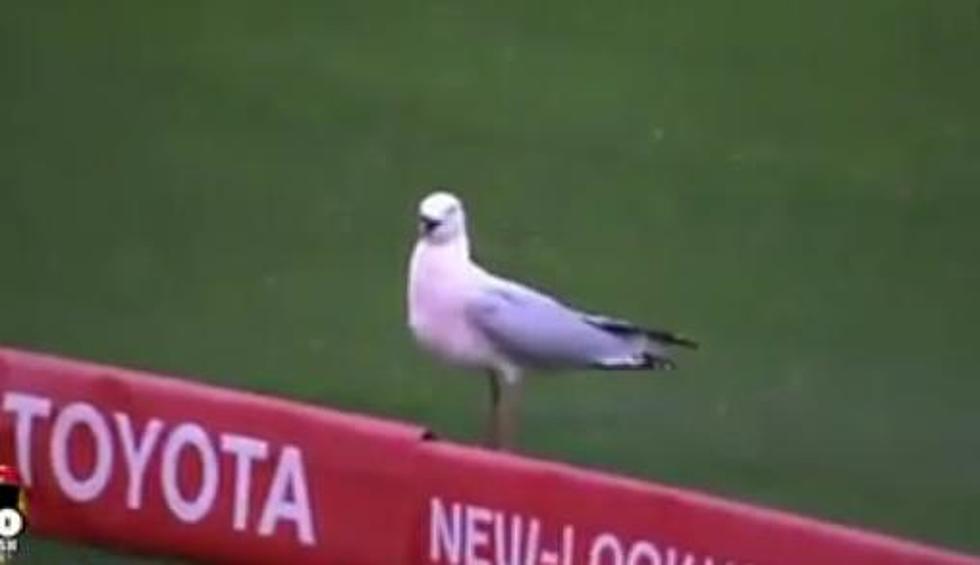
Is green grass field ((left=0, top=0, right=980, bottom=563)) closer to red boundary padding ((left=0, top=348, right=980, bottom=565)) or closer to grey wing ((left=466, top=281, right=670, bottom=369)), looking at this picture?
grey wing ((left=466, top=281, right=670, bottom=369))

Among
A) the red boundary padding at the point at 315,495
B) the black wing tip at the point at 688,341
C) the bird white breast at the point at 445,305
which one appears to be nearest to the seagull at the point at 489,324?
the bird white breast at the point at 445,305

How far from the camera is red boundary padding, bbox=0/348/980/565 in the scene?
3836mm

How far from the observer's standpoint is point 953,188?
6586 millimetres

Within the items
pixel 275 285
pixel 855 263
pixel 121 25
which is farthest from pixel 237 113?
pixel 855 263

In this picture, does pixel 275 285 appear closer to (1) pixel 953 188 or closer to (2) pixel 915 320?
(2) pixel 915 320

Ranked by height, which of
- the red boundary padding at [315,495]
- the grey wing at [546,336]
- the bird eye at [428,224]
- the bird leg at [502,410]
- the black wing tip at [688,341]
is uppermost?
the black wing tip at [688,341]

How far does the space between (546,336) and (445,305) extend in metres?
0.19

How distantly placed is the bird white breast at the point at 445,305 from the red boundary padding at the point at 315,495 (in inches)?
16.3

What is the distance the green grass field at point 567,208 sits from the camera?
17.2 ft

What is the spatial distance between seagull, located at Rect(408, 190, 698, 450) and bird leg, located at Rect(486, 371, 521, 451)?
0.03 meters

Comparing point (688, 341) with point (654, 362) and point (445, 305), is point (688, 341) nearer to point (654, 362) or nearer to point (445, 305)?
point (654, 362)

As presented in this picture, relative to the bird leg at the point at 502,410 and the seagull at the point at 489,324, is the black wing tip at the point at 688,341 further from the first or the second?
the seagull at the point at 489,324

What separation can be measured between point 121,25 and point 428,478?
330cm

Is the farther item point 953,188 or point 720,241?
point 953,188
